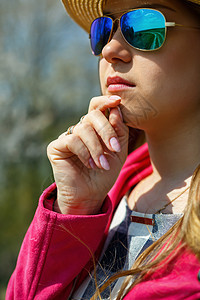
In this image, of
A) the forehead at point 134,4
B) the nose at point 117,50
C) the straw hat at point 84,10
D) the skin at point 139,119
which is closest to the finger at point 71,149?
the skin at point 139,119

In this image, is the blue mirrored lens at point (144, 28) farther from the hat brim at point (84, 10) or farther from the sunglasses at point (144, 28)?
the hat brim at point (84, 10)

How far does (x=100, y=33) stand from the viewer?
4.95 feet

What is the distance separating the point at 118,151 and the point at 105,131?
0.09m

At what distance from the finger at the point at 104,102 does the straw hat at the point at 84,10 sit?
0.50 metres

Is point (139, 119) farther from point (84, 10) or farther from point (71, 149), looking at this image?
A: point (84, 10)

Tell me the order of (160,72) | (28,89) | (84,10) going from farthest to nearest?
(28,89) → (84,10) → (160,72)

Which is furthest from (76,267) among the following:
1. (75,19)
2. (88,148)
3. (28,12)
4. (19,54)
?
(28,12)

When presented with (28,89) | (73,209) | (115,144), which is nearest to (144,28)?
(115,144)

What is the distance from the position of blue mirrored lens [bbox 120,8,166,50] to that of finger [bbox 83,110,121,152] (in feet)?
1.04

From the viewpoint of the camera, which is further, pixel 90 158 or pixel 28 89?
pixel 28 89

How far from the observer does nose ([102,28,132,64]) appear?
4.41 ft

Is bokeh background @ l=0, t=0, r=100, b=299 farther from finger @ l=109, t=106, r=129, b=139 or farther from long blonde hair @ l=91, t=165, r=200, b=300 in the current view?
long blonde hair @ l=91, t=165, r=200, b=300

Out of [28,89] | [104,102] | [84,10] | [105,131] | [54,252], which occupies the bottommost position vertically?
[54,252]

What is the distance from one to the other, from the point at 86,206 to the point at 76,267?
0.26m
